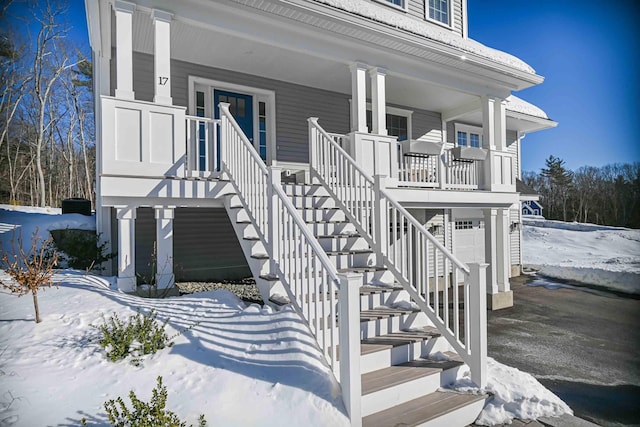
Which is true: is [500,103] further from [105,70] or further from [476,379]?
[105,70]

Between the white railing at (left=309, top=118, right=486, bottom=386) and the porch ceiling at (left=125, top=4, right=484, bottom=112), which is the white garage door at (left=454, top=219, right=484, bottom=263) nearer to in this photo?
the white railing at (left=309, top=118, right=486, bottom=386)

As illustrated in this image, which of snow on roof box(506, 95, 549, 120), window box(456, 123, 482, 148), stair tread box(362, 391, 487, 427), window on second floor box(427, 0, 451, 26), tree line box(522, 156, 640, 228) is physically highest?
window on second floor box(427, 0, 451, 26)

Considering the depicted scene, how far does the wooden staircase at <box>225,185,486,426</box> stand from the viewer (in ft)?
7.89

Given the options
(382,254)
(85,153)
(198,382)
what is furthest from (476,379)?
(85,153)

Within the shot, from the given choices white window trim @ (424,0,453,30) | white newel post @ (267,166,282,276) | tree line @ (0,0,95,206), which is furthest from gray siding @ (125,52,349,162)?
white newel post @ (267,166,282,276)

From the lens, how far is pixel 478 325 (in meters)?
2.79

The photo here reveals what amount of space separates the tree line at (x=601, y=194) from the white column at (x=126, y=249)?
473 centimetres

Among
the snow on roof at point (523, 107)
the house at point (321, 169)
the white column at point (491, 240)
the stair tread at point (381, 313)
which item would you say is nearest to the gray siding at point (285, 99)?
the house at point (321, 169)

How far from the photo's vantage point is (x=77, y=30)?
3225 mm

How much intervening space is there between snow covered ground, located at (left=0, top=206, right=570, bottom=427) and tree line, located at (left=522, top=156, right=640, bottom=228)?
5.78ft

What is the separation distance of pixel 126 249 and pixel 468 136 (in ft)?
30.3

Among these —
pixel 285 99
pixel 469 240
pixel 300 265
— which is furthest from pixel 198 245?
pixel 469 240

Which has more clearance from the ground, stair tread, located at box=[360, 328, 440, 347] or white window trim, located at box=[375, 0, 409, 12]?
white window trim, located at box=[375, 0, 409, 12]

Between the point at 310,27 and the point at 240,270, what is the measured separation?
4.14m
